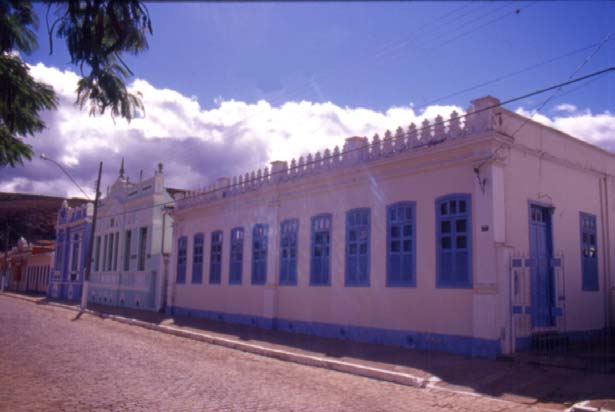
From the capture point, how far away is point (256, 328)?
17797mm

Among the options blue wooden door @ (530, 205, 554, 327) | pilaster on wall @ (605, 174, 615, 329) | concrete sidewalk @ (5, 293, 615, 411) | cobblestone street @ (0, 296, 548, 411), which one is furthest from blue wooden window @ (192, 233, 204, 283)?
pilaster on wall @ (605, 174, 615, 329)

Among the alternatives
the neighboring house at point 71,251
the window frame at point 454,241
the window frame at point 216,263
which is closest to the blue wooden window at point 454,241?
the window frame at point 454,241

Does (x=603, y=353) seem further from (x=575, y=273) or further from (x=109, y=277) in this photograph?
(x=109, y=277)

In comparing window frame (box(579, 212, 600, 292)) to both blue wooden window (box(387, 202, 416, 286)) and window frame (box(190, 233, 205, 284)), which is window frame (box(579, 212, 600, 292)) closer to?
blue wooden window (box(387, 202, 416, 286))

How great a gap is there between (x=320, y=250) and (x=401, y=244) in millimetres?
3144

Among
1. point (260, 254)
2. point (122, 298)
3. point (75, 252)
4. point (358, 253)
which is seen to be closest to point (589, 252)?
point (358, 253)

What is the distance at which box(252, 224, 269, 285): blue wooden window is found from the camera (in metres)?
18.2

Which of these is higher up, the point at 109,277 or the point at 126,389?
the point at 109,277

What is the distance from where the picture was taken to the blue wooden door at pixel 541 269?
12156 millimetres

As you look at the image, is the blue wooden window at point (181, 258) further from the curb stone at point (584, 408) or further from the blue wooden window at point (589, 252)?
the curb stone at point (584, 408)

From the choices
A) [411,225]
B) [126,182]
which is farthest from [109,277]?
[411,225]

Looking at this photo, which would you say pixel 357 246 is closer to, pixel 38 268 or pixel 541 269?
pixel 541 269

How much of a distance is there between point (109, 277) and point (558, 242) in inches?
967

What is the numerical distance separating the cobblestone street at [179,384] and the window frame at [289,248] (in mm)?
4209
